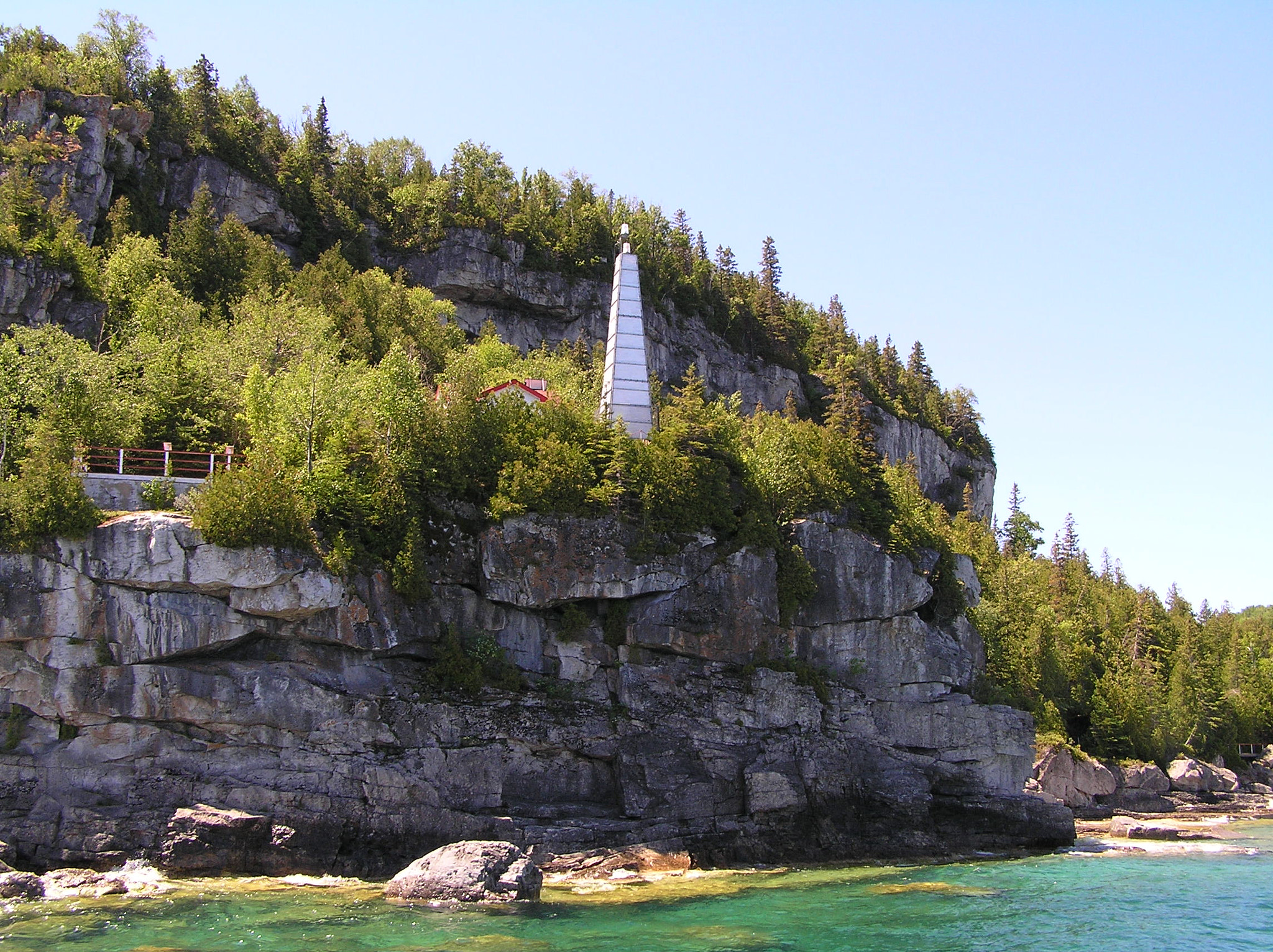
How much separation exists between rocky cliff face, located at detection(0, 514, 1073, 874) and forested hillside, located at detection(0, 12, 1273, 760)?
160 centimetres

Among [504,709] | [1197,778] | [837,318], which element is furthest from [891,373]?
[504,709]

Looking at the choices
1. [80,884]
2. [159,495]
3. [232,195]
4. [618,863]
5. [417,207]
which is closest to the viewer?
[80,884]

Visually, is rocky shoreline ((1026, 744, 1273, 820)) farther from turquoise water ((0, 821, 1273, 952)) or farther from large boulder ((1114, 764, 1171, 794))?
turquoise water ((0, 821, 1273, 952))

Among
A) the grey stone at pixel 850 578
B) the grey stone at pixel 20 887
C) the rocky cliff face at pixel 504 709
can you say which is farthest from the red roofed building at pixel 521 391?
the grey stone at pixel 20 887

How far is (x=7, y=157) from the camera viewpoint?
59.3m

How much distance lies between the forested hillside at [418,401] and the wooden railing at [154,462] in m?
0.87

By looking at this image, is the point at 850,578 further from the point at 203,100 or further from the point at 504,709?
the point at 203,100

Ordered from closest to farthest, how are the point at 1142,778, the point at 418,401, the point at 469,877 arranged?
the point at 469,877 → the point at 418,401 → the point at 1142,778

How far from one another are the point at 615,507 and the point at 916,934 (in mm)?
19676

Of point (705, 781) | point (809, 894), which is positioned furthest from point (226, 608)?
point (809, 894)

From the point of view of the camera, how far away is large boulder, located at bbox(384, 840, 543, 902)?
30750 mm

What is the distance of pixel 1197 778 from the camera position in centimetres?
7006

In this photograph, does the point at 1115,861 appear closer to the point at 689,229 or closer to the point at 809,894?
the point at 809,894

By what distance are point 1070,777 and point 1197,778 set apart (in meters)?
13.5
